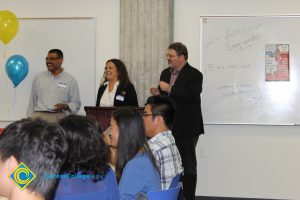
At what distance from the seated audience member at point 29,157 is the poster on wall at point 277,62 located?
4424 mm

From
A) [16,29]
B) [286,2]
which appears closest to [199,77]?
[286,2]

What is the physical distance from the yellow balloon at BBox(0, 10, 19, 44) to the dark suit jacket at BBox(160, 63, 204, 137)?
1.97 metres

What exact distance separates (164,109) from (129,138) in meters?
0.62

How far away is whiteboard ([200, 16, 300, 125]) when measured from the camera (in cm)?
537

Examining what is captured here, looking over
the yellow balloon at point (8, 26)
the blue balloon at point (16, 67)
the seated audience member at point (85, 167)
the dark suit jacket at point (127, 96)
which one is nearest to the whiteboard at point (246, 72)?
the dark suit jacket at point (127, 96)

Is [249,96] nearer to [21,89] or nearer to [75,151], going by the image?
[21,89]

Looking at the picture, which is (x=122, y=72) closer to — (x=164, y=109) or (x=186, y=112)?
(x=186, y=112)

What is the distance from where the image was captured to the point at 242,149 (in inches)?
216

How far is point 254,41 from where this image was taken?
5422mm

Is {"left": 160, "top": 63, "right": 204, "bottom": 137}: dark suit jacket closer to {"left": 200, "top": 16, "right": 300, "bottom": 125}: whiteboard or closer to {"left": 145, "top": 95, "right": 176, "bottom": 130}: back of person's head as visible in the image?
{"left": 200, "top": 16, "right": 300, "bottom": 125}: whiteboard

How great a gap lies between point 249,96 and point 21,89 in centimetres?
278

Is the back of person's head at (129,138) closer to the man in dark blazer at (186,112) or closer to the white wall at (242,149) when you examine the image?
the man in dark blazer at (186,112)

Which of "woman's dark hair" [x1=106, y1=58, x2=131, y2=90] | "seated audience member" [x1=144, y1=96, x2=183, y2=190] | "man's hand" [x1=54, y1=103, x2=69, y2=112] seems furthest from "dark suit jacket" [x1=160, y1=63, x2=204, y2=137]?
"seated audience member" [x1=144, y1=96, x2=183, y2=190]

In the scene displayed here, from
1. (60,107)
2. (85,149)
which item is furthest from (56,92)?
(85,149)
